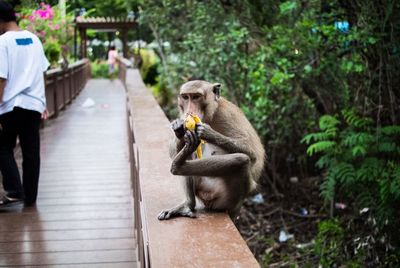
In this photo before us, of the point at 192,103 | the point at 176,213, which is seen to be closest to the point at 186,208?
the point at 176,213

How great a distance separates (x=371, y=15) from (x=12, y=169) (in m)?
3.83

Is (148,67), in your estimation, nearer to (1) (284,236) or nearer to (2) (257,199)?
(2) (257,199)

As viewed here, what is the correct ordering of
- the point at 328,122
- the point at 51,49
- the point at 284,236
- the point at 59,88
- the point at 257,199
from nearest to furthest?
the point at 328,122 < the point at 284,236 < the point at 257,199 < the point at 51,49 < the point at 59,88

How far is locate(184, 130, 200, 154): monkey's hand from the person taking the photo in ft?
9.25

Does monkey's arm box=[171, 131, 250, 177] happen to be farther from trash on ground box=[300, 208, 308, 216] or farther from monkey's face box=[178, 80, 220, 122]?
trash on ground box=[300, 208, 308, 216]

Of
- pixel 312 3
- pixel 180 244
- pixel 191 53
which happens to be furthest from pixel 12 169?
pixel 191 53

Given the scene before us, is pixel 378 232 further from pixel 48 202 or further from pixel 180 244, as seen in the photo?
pixel 180 244

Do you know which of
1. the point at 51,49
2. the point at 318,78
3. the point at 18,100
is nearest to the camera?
the point at 18,100

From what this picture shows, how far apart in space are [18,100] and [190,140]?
254 centimetres

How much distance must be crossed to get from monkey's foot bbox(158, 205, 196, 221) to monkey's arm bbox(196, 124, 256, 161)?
0.38 meters

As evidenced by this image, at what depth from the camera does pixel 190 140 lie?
284 cm

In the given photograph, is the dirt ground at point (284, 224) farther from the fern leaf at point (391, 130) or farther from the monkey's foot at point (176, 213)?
the monkey's foot at point (176, 213)

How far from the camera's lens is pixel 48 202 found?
552 cm

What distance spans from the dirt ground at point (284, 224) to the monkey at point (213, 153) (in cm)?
421
